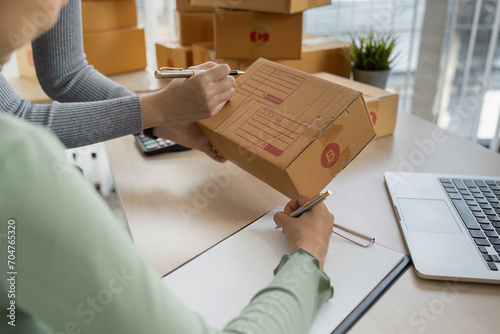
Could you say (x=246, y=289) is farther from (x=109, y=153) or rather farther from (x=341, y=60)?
(x=341, y=60)

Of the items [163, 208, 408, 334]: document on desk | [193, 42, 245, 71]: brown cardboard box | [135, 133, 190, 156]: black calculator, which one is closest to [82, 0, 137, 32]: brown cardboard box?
[193, 42, 245, 71]: brown cardboard box

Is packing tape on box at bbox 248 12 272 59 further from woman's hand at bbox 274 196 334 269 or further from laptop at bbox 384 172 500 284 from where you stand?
woman's hand at bbox 274 196 334 269

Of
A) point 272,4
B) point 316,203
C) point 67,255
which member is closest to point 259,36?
point 272,4

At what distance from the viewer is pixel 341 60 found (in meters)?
1.53

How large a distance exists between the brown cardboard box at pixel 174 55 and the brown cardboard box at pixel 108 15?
16 centimetres

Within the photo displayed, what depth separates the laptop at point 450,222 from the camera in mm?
687

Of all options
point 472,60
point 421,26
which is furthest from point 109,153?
point 472,60

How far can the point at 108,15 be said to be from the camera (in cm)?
172

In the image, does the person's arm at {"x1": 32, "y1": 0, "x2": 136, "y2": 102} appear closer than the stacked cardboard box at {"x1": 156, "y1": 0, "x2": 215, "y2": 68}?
Yes

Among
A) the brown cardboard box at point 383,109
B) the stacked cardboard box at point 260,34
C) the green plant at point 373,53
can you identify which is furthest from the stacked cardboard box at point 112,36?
the brown cardboard box at point 383,109

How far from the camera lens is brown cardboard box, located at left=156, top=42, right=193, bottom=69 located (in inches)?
65.0

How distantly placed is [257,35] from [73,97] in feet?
1.87

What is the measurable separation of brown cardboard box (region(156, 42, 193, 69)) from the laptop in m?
0.96

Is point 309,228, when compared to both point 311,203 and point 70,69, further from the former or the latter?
point 70,69
